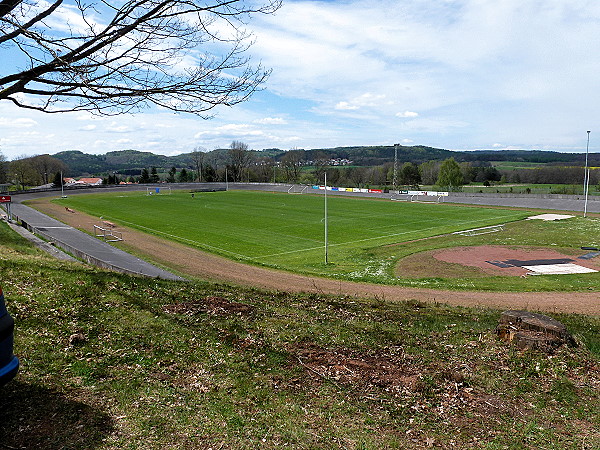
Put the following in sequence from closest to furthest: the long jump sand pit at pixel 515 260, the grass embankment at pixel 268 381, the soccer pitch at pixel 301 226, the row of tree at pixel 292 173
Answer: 1. the grass embankment at pixel 268 381
2. the long jump sand pit at pixel 515 260
3. the soccer pitch at pixel 301 226
4. the row of tree at pixel 292 173

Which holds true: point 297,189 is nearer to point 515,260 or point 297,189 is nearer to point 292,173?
point 292,173

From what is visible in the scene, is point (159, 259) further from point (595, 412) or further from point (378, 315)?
point (595, 412)

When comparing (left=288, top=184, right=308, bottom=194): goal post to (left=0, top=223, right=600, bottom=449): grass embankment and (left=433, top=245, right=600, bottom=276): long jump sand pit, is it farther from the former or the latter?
(left=0, top=223, right=600, bottom=449): grass embankment

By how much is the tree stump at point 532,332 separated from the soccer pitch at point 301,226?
56.4ft

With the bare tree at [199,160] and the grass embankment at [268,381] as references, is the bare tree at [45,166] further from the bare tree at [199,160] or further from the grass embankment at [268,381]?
the grass embankment at [268,381]

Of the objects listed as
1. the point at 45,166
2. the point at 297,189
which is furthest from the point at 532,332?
the point at 45,166

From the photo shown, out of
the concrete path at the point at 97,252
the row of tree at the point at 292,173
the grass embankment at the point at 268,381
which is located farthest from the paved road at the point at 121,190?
the row of tree at the point at 292,173

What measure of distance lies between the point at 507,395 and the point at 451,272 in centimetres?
2078

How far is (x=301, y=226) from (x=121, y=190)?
83577 millimetres

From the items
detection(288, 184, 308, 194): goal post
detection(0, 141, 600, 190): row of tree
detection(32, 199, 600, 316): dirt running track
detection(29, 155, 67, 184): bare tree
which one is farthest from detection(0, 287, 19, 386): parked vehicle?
detection(29, 155, 67, 184): bare tree

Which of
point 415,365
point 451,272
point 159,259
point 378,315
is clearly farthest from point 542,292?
point 159,259

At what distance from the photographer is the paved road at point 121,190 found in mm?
25141

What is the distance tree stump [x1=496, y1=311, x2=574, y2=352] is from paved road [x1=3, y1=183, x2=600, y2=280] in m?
16.1

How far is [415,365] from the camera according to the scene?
6.83m
